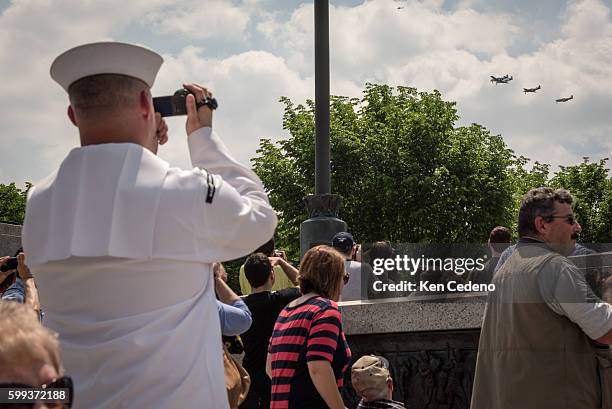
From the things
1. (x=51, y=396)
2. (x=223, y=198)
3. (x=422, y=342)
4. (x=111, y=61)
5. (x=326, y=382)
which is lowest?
(x=422, y=342)

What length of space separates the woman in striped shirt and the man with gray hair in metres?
0.78

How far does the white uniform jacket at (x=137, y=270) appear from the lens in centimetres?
267

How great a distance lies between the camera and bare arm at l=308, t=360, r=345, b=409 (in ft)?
15.7

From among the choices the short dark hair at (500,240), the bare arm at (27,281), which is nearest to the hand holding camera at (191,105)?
the bare arm at (27,281)

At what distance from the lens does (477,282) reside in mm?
9258

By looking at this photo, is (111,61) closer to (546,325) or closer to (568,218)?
(546,325)

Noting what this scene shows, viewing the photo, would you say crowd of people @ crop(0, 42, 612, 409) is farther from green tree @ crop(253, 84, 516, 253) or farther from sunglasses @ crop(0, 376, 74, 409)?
green tree @ crop(253, 84, 516, 253)

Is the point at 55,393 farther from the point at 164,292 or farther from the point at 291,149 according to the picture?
the point at 291,149

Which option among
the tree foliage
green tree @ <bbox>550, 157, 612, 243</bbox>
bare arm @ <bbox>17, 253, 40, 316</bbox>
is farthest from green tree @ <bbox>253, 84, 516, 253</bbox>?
bare arm @ <bbox>17, 253, 40, 316</bbox>

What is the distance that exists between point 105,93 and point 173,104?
242mm

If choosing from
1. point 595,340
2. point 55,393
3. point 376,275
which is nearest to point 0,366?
point 55,393

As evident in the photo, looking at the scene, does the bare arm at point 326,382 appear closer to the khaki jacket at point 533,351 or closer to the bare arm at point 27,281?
the khaki jacket at point 533,351

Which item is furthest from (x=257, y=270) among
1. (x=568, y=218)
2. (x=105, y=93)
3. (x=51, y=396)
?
(x=51, y=396)

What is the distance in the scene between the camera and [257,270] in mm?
6371
